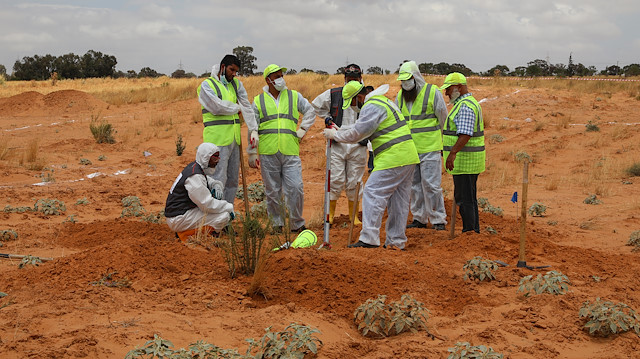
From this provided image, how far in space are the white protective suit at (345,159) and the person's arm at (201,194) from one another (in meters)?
1.86

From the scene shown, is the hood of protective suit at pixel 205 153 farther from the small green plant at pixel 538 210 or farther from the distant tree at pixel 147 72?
the distant tree at pixel 147 72

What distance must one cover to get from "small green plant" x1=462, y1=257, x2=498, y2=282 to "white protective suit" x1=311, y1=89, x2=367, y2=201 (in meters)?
2.54

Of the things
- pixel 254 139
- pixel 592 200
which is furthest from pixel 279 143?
pixel 592 200

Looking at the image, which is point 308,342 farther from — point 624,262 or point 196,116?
point 196,116

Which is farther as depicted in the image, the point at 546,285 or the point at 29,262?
the point at 29,262

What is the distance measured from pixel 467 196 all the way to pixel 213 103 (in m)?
3.18

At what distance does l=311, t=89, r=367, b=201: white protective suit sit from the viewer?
799 centimetres

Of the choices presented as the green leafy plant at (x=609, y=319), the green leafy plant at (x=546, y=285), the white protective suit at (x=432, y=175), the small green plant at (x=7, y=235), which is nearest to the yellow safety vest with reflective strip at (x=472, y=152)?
the white protective suit at (x=432, y=175)

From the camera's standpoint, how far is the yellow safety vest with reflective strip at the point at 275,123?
769cm

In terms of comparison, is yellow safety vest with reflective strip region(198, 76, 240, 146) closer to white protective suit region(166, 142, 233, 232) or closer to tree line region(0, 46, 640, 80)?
white protective suit region(166, 142, 233, 232)

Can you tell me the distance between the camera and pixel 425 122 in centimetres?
762

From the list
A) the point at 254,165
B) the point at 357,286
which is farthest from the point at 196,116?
the point at 357,286

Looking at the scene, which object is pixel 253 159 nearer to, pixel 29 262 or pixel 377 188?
pixel 377 188

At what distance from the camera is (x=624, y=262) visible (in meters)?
6.41
